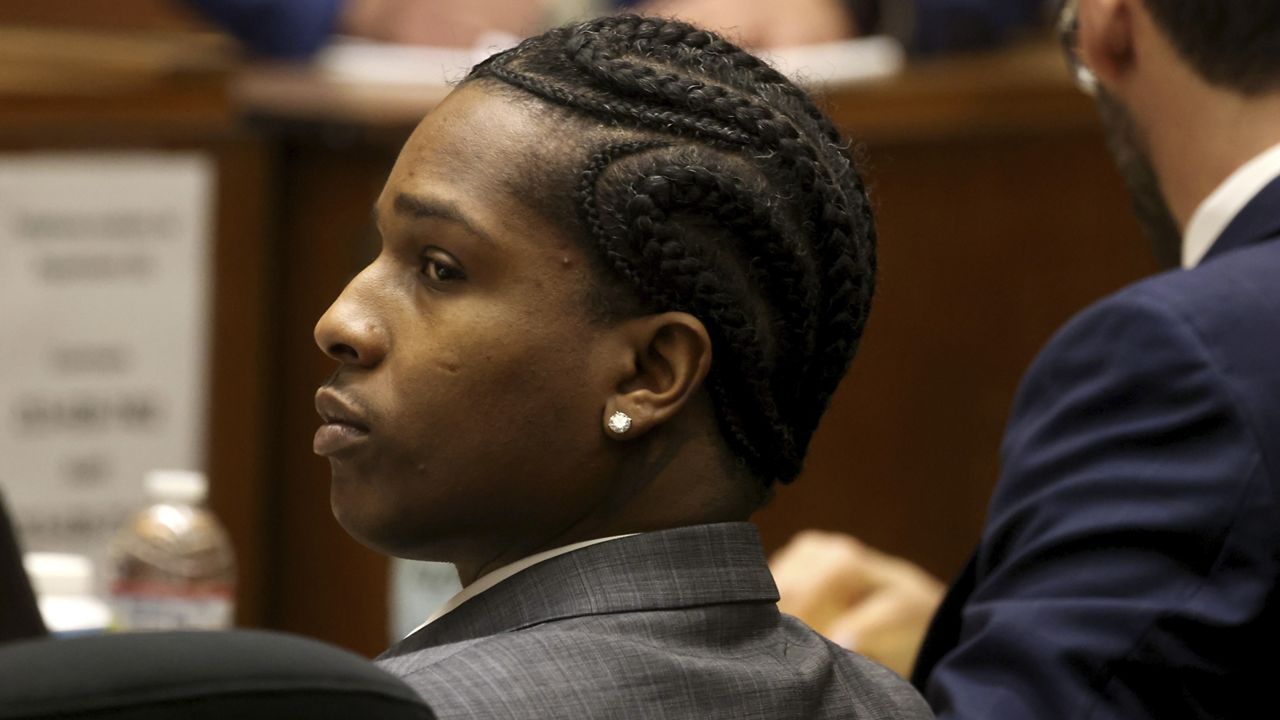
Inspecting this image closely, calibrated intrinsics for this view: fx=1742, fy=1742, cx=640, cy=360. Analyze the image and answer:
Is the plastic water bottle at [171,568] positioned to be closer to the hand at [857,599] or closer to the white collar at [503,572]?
the hand at [857,599]

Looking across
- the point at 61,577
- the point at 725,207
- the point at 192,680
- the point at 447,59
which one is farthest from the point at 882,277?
the point at 192,680

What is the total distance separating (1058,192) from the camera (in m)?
2.06

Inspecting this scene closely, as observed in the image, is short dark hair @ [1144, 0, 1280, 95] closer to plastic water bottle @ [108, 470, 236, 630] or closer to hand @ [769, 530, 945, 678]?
hand @ [769, 530, 945, 678]

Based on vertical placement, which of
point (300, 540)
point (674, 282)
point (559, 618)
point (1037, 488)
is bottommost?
point (300, 540)

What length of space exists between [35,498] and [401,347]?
4.88 feet

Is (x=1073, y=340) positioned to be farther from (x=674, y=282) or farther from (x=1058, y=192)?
(x=1058, y=192)

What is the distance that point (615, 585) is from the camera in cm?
71

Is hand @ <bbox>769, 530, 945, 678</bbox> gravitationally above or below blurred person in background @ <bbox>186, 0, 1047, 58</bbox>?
below

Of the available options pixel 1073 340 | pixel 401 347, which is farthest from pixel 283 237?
pixel 401 347

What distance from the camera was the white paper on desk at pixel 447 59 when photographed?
7.00 ft

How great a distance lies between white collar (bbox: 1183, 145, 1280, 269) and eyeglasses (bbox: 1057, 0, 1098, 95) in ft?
0.51

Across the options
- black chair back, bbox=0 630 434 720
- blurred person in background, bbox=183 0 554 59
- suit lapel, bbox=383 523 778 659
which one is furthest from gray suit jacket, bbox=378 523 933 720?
blurred person in background, bbox=183 0 554 59

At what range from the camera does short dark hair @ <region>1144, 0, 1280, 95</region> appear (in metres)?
1.17

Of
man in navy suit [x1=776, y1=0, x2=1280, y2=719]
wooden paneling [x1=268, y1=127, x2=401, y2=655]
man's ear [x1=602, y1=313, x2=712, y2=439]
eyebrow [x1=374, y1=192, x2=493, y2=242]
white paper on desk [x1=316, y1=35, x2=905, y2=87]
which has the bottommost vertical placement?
wooden paneling [x1=268, y1=127, x2=401, y2=655]
